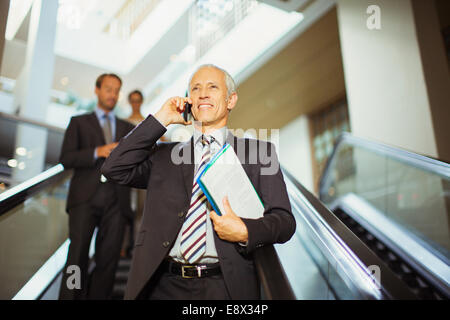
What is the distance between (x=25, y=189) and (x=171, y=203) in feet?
4.95

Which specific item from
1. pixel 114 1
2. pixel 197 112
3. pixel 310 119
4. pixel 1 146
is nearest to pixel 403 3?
pixel 197 112

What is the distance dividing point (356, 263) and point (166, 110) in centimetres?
98

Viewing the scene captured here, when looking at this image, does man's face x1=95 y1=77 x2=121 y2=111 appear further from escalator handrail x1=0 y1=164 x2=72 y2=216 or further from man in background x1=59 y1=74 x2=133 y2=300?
escalator handrail x1=0 y1=164 x2=72 y2=216

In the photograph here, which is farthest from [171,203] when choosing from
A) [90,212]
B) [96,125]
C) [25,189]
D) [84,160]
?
[96,125]

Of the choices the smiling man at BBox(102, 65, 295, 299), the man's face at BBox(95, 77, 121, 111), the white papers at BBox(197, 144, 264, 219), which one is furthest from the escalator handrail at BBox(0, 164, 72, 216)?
the white papers at BBox(197, 144, 264, 219)

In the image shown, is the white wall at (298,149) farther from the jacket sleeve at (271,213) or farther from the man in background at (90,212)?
the jacket sleeve at (271,213)

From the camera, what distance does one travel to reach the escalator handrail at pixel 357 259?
1132mm

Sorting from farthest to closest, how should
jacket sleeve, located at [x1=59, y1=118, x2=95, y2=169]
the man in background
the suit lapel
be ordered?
the suit lapel
jacket sleeve, located at [x1=59, y1=118, x2=95, y2=169]
the man in background

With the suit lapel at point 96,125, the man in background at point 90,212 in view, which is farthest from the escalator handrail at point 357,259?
the suit lapel at point 96,125

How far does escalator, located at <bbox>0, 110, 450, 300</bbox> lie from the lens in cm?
124

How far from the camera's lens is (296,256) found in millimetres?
3375

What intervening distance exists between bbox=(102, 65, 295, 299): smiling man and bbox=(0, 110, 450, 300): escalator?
0.12 meters

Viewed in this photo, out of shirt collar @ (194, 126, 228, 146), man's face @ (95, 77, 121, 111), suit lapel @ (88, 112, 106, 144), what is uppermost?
man's face @ (95, 77, 121, 111)
